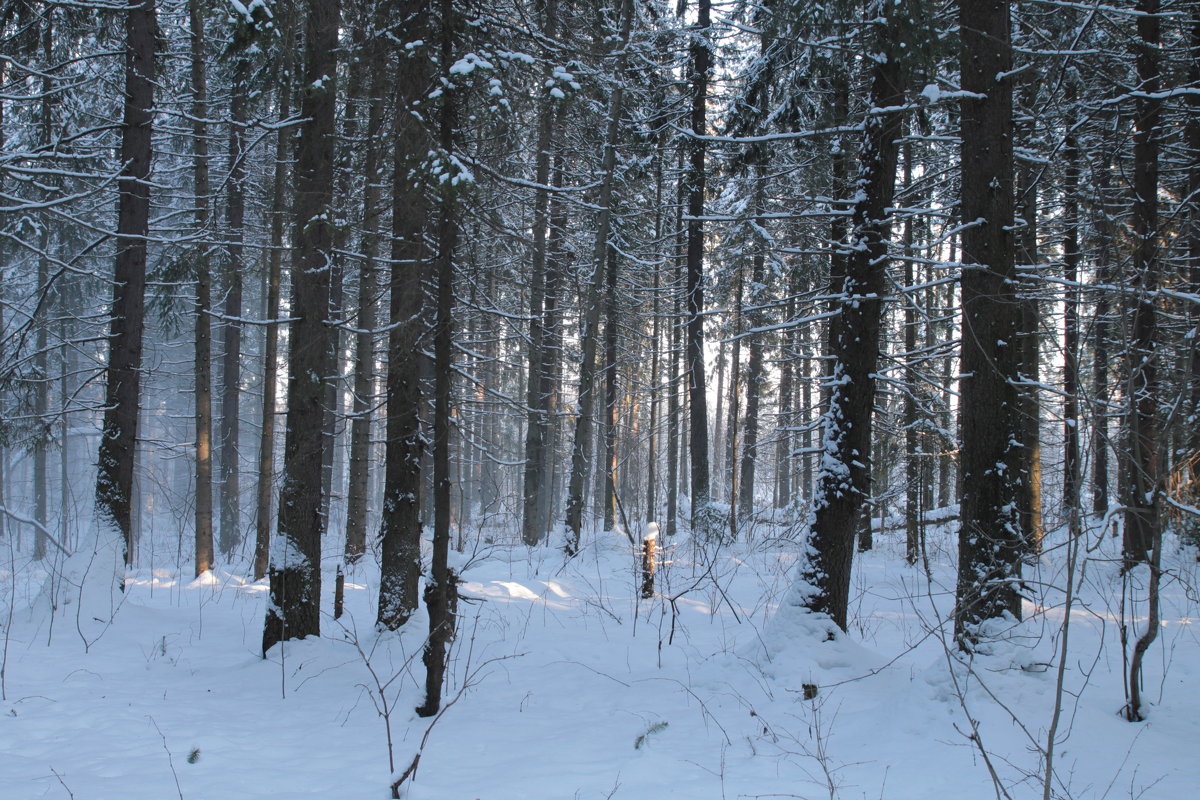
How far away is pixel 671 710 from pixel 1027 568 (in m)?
7.01

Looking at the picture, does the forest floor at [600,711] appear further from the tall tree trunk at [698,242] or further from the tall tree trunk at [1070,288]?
the tall tree trunk at [698,242]

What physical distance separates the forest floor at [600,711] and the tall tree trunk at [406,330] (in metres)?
0.66

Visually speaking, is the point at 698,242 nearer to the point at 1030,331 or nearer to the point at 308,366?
the point at 1030,331

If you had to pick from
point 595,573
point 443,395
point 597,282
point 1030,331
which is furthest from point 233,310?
point 1030,331

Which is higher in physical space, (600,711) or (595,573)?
(600,711)

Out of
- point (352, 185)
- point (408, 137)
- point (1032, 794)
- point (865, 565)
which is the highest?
point (352, 185)

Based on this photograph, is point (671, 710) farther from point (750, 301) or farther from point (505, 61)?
point (750, 301)

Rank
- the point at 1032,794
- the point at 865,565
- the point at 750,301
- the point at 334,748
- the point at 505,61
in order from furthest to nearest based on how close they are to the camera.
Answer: the point at 750,301 < the point at 865,565 < the point at 505,61 < the point at 334,748 < the point at 1032,794

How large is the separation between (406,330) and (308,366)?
1619mm

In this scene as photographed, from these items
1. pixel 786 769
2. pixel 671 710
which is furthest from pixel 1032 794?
pixel 671 710

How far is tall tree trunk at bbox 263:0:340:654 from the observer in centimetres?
654

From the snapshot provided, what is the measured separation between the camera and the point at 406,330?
5.75 metres

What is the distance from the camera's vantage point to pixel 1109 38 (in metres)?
9.51

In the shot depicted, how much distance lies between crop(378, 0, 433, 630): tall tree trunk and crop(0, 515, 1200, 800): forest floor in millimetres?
658
